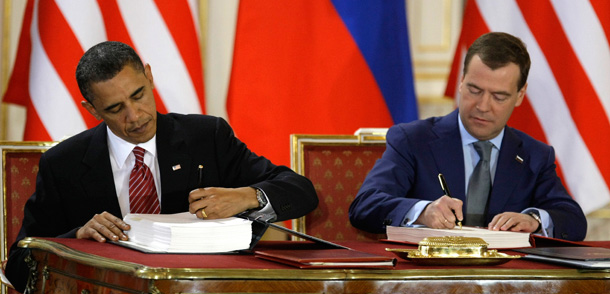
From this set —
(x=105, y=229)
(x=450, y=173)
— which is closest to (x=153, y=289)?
(x=105, y=229)

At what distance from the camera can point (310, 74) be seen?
4004mm

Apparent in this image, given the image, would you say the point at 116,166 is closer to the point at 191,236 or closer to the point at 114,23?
the point at 191,236

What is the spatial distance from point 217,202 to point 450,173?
118 cm

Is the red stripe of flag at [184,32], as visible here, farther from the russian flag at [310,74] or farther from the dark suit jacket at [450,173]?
the dark suit jacket at [450,173]

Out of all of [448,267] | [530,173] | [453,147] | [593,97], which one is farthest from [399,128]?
[448,267]

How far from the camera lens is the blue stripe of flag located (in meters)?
3.98

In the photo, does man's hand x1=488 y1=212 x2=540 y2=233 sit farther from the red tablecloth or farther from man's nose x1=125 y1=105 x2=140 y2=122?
man's nose x1=125 y1=105 x2=140 y2=122

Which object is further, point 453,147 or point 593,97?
point 593,97

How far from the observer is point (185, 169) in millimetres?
2850

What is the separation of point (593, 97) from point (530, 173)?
0.98 m

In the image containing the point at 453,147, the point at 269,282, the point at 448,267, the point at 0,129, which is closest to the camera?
the point at 269,282

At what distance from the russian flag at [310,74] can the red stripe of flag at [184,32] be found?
0.21m

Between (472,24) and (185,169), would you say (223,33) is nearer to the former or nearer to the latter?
(472,24)

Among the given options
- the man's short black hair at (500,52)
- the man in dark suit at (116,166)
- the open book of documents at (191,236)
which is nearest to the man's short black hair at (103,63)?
the man in dark suit at (116,166)
